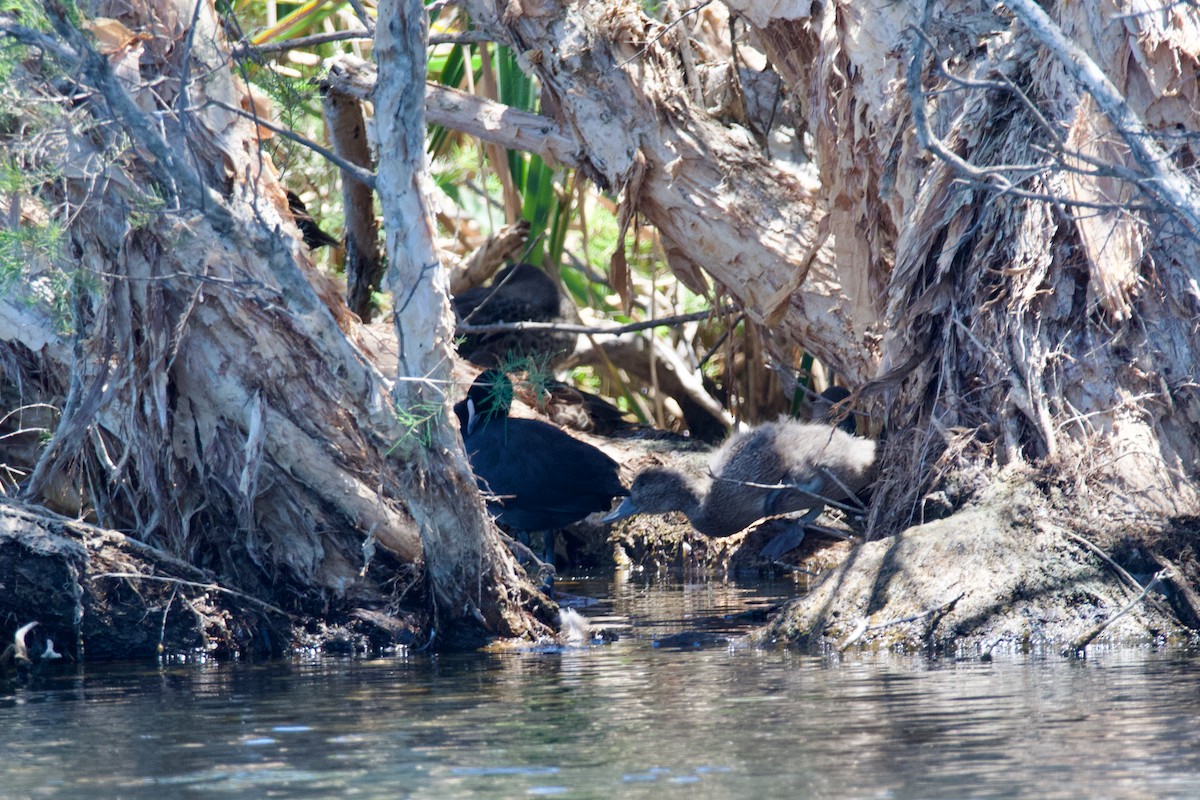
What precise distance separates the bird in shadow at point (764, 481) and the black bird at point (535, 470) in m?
0.32

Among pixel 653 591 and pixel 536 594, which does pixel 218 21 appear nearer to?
pixel 536 594

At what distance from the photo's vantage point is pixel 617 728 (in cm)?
434

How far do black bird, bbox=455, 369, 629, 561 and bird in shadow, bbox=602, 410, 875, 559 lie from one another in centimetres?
32

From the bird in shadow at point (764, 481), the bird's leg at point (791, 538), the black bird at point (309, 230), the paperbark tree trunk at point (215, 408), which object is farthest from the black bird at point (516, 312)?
the paperbark tree trunk at point (215, 408)

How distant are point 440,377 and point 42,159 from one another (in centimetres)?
212

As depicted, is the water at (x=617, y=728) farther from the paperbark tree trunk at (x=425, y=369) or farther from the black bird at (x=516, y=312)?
the black bird at (x=516, y=312)

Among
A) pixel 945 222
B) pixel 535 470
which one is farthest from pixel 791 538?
pixel 945 222

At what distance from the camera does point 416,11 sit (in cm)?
520

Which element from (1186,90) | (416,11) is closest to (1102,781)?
(416,11)

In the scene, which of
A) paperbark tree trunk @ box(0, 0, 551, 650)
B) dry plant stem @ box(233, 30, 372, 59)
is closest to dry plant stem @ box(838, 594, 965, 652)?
paperbark tree trunk @ box(0, 0, 551, 650)

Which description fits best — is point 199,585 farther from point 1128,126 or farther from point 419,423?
point 1128,126

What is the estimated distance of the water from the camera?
Answer: 3.60 meters

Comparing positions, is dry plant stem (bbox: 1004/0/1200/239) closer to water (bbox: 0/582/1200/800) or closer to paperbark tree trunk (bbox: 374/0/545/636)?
water (bbox: 0/582/1200/800)

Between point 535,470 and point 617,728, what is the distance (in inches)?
162
